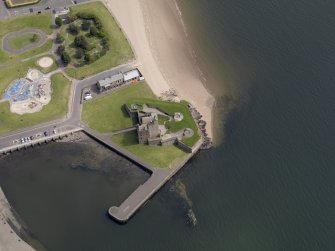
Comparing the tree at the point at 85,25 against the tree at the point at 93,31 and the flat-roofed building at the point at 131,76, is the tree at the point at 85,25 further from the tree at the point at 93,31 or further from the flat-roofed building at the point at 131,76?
the flat-roofed building at the point at 131,76

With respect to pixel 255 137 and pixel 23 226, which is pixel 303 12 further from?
pixel 23 226

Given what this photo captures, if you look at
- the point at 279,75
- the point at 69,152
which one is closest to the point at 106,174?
the point at 69,152

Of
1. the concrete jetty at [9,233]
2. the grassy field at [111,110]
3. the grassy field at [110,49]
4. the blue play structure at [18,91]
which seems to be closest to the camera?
the concrete jetty at [9,233]

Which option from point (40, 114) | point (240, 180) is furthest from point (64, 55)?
point (240, 180)

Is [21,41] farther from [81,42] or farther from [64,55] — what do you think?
[81,42]

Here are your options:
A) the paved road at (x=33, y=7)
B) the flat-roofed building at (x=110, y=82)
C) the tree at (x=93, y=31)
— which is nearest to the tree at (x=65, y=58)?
the tree at (x=93, y=31)
